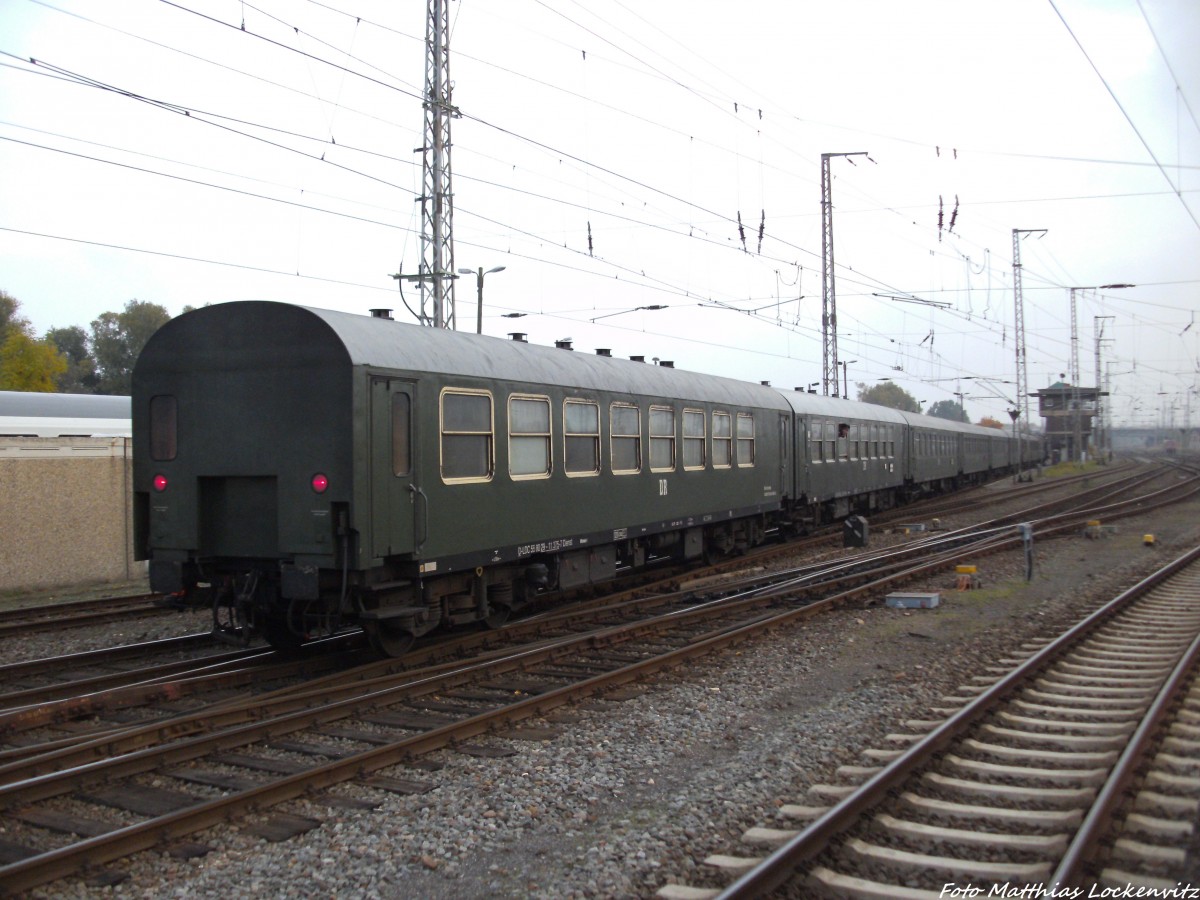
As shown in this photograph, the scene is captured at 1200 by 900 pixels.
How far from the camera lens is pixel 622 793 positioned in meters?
6.10

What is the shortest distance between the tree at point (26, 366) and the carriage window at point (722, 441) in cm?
4918

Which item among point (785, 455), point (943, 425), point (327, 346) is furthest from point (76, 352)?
point (327, 346)

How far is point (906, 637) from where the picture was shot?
35.8ft

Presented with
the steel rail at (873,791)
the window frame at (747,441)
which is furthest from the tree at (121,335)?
the steel rail at (873,791)

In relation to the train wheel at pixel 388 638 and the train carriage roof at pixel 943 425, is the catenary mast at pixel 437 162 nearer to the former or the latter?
the train wheel at pixel 388 638

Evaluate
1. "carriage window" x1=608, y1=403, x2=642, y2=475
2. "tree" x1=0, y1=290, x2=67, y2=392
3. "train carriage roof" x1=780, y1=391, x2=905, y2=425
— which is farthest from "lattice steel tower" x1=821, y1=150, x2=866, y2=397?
"tree" x1=0, y1=290, x2=67, y2=392

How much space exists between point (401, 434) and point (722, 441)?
8.10 meters

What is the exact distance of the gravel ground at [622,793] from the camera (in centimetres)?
483

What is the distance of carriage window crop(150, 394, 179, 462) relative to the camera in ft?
31.5

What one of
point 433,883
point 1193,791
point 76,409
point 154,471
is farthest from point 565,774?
point 76,409

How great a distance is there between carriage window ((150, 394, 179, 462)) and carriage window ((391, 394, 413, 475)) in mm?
2332

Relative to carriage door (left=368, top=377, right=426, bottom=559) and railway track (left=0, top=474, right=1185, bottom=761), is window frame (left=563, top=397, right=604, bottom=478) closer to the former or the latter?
railway track (left=0, top=474, right=1185, bottom=761)

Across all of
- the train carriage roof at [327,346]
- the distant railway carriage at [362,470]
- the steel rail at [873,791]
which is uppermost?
the train carriage roof at [327,346]

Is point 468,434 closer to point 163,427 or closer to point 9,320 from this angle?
point 163,427
